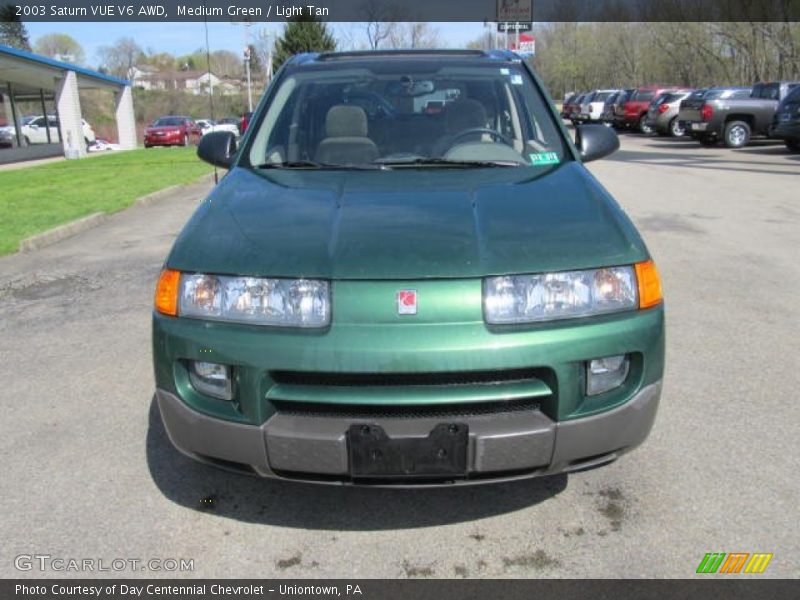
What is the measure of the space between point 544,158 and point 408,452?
1794 mm

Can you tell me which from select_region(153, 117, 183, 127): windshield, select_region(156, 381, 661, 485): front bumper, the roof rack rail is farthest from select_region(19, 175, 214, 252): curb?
select_region(153, 117, 183, 127): windshield

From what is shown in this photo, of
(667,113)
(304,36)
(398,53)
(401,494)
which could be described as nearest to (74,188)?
(398,53)

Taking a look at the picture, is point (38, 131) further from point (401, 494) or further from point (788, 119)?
point (401, 494)

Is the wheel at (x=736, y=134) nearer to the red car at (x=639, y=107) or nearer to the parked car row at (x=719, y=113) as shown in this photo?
the parked car row at (x=719, y=113)

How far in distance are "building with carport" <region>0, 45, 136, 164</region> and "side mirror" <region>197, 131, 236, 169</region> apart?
69.1ft

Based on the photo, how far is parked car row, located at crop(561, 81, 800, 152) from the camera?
17.3 metres

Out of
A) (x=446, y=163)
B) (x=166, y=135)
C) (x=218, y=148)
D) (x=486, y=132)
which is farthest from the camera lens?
(x=166, y=135)

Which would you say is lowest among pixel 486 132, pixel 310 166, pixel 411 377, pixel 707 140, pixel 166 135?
pixel 166 135

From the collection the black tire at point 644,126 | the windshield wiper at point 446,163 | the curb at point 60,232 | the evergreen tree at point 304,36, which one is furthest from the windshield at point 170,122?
the windshield wiper at point 446,163

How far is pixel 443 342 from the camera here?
2.17 metres

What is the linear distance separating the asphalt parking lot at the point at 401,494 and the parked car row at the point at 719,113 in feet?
47.4

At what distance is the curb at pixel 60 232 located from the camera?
26.2ft

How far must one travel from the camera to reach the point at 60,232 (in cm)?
873

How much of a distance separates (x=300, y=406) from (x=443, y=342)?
0.51 m
